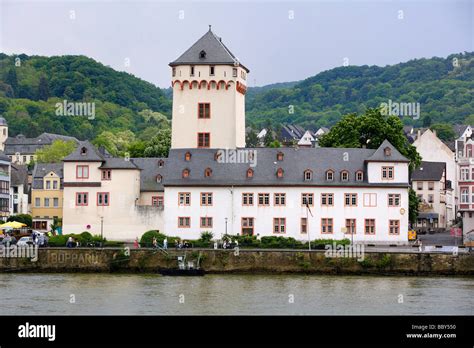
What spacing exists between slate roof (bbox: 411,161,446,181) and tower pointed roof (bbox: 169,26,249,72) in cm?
4361

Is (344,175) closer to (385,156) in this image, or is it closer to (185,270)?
(385,156)

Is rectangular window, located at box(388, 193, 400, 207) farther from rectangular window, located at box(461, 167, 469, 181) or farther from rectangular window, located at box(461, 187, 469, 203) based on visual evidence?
rectangular window, located at box(461, 167, 469, 181)

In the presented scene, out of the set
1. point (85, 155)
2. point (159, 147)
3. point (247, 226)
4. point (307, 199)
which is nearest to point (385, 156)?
point (307, 199)

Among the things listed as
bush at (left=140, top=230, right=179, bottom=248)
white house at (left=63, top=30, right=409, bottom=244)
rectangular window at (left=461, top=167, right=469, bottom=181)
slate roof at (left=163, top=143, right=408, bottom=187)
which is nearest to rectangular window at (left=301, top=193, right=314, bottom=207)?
white house at (left=63, top=30, right=409, bottom=244)

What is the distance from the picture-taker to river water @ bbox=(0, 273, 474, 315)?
225ft

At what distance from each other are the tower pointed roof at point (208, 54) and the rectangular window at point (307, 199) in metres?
14.0

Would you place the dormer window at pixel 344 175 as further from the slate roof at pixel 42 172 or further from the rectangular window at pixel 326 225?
the slate roof at pixel 42 172

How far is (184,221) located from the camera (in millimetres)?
105250

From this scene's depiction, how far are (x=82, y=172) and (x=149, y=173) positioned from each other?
21.6 ft

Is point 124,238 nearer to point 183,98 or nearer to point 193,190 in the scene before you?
point 193,190

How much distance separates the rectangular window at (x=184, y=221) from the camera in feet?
345
